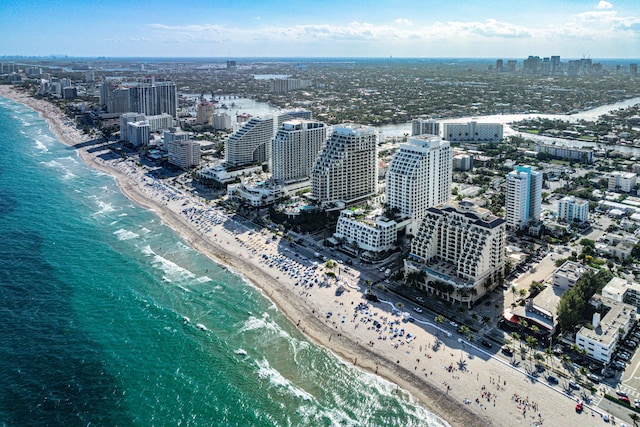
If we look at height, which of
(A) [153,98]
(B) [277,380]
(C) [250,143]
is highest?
(A) [153,98]

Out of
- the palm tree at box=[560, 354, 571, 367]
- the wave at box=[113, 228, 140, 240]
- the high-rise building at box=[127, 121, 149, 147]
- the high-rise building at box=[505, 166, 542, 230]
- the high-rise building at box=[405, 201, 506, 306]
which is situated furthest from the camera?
the high-rise building at box=[127, 121, 149, 147]

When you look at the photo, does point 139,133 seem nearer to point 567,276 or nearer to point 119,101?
point 119,101

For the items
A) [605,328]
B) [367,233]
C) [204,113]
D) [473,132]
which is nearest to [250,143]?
[367,233]

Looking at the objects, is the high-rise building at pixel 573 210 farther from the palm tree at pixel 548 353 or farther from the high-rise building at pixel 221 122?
the high-rise building at pixel 221 122

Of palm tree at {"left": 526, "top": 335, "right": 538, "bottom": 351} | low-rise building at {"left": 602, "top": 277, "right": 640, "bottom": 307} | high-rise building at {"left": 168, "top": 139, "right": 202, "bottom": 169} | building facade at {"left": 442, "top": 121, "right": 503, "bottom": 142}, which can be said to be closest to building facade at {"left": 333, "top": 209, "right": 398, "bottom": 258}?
palm tree at {"left": 526, "top": 335, "right": 538, "bottom": 351}

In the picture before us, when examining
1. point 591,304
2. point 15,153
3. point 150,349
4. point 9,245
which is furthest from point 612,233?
point 15,153

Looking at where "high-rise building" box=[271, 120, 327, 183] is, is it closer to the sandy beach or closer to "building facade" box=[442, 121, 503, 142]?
the sandy beach

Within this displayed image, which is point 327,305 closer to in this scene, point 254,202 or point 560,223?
point 254,202
